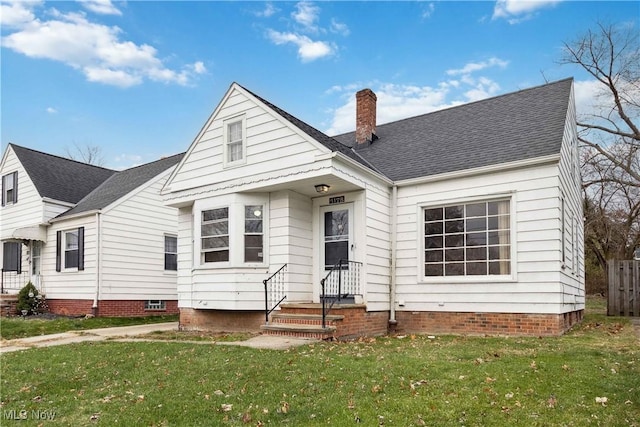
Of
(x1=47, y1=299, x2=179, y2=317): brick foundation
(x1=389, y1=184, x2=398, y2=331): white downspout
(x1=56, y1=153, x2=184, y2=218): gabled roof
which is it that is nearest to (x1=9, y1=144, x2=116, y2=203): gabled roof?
(x1=56, y1=153, x2=184, y2=218): gabled roof

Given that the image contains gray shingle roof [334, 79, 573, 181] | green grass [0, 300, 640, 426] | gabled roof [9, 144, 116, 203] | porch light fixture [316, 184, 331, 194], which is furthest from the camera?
gabled roof [9, 144, 116, 203]

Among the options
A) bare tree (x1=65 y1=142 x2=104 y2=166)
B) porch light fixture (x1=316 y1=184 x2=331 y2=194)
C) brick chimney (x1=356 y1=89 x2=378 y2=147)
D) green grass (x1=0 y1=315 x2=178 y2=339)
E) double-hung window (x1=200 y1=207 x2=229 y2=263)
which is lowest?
green grass (x1=0 y1=315 x2=178 y2=339)

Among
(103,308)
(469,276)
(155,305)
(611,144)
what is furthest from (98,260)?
(611,144)

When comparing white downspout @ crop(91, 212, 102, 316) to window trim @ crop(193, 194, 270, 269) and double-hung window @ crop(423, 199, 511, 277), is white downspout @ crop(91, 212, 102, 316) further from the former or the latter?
double-hung window @ crop(423, 199, 511, 277)

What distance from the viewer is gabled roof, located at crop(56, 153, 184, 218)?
1667 cm

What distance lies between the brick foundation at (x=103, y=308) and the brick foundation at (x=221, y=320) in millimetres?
5130

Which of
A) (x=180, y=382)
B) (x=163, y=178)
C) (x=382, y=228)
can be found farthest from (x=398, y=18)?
(x=180, y=382)

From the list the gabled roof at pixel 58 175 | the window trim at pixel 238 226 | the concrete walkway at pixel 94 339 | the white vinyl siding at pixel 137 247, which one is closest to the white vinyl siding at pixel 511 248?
the window trim at pixel 238 226

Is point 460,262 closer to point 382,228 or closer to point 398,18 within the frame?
point 382,228

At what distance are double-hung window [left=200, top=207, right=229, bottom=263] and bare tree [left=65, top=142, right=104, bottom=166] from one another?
107 feet

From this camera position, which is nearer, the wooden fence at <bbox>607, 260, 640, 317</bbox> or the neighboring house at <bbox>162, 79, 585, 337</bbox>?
the neighboring house at <bbox>162, 79, 585, 337</bbox>

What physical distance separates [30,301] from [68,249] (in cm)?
225

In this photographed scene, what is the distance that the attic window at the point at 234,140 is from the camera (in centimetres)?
1092

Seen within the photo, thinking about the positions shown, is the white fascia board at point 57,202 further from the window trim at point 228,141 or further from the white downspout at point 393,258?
the white downspout at point 393,258
